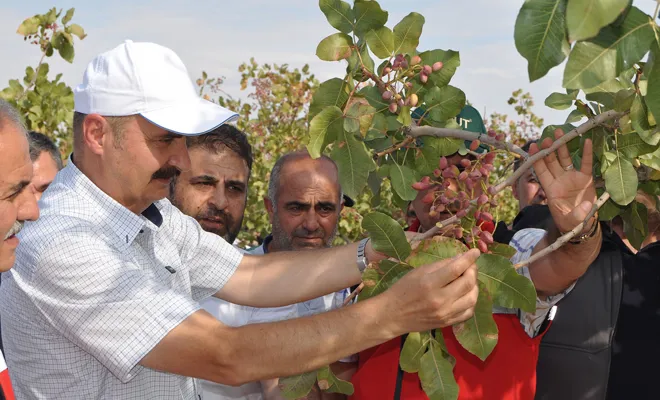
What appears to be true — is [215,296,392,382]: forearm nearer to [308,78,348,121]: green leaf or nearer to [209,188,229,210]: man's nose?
[308,78,348,121]: green leaf

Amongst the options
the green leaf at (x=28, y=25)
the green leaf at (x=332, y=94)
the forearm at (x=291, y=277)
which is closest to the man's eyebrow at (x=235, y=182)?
the forearm at (x=291, y=277)

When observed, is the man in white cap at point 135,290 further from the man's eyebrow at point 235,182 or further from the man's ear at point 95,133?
the man's eyebrow at point 235,182

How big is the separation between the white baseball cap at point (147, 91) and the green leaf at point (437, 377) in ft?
3.52

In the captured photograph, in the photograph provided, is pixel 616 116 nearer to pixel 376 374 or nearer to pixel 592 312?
pixel 592 312

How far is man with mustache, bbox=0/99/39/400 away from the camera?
2148 mm

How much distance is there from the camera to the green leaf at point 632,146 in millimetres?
2346

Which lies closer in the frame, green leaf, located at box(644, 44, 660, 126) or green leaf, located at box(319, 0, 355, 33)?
green leaf, located at box(644, 44, 660, 126)

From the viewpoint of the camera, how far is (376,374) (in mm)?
3104

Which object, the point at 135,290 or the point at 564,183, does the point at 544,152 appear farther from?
the point at 135,290

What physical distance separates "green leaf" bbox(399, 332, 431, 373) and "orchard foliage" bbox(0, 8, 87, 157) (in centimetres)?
494

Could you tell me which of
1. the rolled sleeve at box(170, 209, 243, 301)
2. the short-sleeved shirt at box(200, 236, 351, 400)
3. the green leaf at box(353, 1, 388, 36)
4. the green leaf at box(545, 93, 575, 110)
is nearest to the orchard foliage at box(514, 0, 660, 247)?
the green leaf at box(545, 93, 575, 110)

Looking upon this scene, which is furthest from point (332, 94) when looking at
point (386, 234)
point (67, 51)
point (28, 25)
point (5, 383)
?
point (28, 25)

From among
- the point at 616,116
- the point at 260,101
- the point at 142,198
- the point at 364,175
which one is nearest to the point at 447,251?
the point at 364,175

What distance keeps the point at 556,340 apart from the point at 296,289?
107 centimetres
